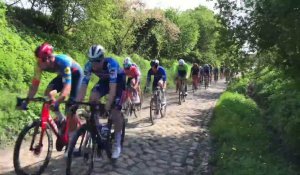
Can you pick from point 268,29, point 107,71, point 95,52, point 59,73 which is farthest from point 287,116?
point 59,73

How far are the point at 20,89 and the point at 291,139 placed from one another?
25.5 ft

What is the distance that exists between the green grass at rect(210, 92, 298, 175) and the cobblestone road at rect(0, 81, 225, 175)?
38 cm

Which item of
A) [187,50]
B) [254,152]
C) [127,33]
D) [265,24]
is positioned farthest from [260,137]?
[187,50]

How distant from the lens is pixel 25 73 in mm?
14062

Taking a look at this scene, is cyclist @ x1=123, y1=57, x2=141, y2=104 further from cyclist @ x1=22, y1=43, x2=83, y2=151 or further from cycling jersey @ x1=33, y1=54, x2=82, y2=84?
cycling jersey @ x1=33, y1=54, x2=82, y2=84

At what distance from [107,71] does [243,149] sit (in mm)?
4115

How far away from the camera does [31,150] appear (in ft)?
23.0

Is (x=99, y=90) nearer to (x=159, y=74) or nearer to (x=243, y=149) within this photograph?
(x=243, y=149)

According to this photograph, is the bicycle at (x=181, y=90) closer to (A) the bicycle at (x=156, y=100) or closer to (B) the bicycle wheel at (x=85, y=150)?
(A) the bicycle at (x=156, y=100)

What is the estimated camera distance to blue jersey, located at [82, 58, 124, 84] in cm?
726

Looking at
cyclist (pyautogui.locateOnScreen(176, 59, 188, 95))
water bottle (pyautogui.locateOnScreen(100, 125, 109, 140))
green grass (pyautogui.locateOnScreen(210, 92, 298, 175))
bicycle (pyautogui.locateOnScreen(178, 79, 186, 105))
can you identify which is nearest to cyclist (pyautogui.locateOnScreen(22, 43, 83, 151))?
water bottle (pyautogui.locateOnScreen(100, 125, 109, 140))

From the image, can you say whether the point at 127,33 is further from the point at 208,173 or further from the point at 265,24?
the point at 208,173

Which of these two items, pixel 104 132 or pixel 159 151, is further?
pixel 159 151

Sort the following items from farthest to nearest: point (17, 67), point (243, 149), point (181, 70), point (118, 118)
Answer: point (181, 70) → point (17, 67) → point (243, 149) → point (118, 118)
